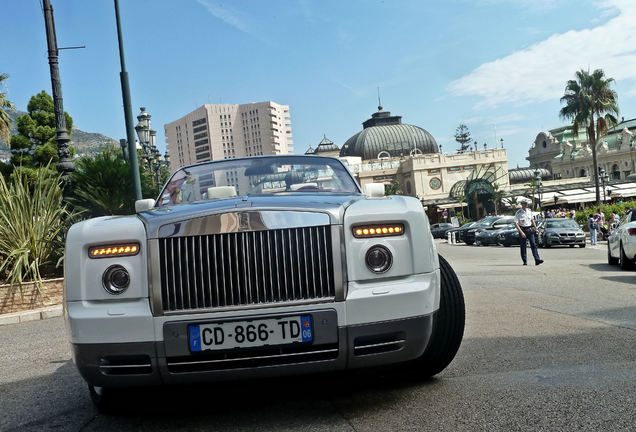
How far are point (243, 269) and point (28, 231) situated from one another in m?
8.48

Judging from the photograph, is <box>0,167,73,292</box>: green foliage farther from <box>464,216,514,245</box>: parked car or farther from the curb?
<box>464,216,514,245</box>: parked car

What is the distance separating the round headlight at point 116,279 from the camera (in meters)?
3.18

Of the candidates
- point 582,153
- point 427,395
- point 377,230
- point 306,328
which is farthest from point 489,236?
point 582,153

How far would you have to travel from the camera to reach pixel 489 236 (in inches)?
→ 1294

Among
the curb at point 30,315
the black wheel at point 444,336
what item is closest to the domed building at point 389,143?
the curb at point 30,315

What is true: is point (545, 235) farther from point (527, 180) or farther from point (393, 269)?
point (527, 180)

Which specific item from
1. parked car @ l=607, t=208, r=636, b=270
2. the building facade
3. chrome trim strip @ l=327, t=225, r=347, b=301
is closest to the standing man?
parked car @ l=607, t=208, r=636, b=270

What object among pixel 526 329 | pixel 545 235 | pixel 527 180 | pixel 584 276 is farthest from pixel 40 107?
pixel 527 180

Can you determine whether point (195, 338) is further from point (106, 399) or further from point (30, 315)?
point (30, 315)

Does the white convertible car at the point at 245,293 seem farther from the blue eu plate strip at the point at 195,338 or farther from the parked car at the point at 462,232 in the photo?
the parked car at the point at 462,232

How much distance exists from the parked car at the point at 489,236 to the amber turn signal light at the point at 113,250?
1184 inches

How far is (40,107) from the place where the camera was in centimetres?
4178

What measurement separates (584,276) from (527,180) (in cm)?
11529

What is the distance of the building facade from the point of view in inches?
4245
